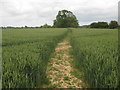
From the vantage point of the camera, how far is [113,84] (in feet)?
8.40

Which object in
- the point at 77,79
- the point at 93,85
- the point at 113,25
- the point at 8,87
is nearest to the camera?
the point at 8,87

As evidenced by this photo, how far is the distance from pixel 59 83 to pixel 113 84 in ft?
6.02

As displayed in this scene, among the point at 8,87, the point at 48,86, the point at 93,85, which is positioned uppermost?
the point at 8,87

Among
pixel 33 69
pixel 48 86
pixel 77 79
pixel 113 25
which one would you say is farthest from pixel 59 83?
pixel 113 25

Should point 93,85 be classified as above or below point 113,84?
below

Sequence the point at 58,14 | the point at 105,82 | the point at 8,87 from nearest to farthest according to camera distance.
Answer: the point at 8,87 → the point at 105,82 → the point at 58,14

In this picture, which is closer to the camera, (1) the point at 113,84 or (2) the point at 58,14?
(1) the point at 113,84

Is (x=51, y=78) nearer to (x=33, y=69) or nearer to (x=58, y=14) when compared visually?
(x=33, y=69)

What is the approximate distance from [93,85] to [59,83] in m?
Result: 1.22

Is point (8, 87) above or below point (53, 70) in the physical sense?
above

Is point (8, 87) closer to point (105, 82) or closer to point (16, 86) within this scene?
point (16, 86)

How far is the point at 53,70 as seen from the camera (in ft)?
15.9

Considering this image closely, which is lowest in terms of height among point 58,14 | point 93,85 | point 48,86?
point 48,86

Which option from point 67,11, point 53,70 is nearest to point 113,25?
point 67,11
